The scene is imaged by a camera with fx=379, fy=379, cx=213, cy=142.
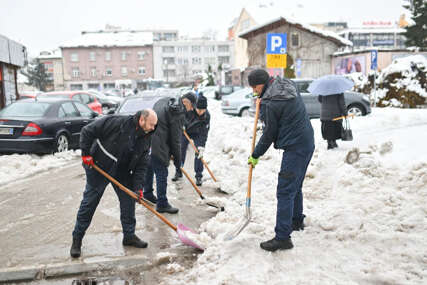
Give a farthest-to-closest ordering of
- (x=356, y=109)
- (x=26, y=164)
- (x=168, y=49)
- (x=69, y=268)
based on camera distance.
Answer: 1. (x=168, y=49)
2. (x=356, y=109)
3. (x=26, y=164)
4. (x=69, y=268)

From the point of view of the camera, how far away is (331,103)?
27.2 feet

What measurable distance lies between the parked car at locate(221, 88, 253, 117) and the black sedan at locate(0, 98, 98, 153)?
8.63 meters

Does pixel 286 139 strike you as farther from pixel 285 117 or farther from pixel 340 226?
pixel 340 226

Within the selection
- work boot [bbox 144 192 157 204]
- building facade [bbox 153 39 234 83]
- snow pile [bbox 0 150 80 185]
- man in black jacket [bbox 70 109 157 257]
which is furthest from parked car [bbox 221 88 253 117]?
building facade [bbox 153 39 234 83]

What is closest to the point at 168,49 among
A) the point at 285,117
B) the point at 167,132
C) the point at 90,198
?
the point at 167,132

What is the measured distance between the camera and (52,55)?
7688 cm

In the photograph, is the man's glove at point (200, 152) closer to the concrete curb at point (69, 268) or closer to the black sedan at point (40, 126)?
the concrete curb at point (69, 268)

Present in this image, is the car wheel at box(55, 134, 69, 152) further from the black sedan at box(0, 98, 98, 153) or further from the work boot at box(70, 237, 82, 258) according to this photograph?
the work boot at box(70, 237, 82, 258)

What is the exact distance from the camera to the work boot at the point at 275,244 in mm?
3963

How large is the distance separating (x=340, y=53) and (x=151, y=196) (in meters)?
28.6

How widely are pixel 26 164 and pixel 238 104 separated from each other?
11.1 metres

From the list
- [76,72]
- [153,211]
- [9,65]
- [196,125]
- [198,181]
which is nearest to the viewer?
[153,211]

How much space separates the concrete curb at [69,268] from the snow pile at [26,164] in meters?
4.17

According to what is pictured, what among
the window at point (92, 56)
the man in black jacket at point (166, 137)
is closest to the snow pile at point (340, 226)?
the man in black jacket at point (166, 137)
